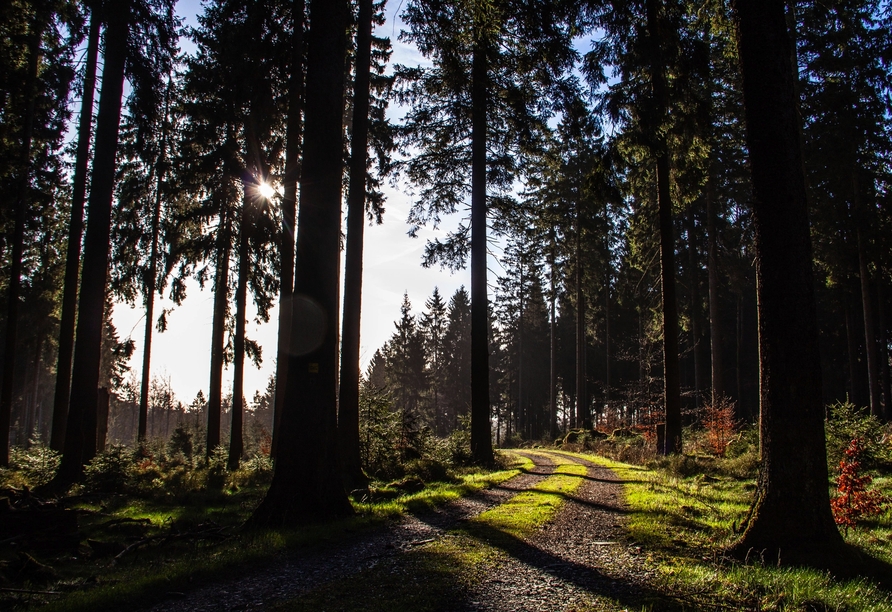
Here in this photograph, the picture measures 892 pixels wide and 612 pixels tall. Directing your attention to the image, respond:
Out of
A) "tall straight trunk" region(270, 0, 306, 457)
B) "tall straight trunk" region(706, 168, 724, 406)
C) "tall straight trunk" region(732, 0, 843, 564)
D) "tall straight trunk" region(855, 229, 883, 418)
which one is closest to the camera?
"tall straight trunk" region(732, 0, 843, 564)

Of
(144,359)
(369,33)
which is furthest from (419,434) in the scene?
(144,359)

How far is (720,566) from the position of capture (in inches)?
181

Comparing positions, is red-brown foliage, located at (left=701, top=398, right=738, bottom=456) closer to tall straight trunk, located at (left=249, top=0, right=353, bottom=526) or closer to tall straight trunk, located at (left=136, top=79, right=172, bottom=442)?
tall straight trunk, located at (left=249, top=0, right=353, bottom=526)

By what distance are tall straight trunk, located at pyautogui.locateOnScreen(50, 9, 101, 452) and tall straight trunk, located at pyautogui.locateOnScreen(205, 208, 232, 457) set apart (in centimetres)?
375

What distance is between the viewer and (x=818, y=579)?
13.3 feet

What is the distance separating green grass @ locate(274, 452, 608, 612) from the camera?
143 inches

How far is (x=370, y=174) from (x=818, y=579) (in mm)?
13643

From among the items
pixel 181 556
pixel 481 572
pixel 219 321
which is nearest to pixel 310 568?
pixel 481 572

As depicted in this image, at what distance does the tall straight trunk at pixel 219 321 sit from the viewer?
52.7 feet

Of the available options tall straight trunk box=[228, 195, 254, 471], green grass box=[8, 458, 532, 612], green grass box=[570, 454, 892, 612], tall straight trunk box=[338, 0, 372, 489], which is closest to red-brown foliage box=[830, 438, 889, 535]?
green grass box=[570, 454, 892, 612]

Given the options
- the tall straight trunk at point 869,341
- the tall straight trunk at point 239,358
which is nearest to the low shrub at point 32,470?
the tall straight trunk at point 239,358

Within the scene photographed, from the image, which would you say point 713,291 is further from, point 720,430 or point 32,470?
point 32,470

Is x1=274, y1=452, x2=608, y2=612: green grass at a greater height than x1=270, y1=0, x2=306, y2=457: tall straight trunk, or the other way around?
x1=270, y1=0, x2=306, y2=457: tall straight trunk

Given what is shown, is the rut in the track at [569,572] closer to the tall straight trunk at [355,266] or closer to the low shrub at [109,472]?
the tall straight trunk at [355,266]
